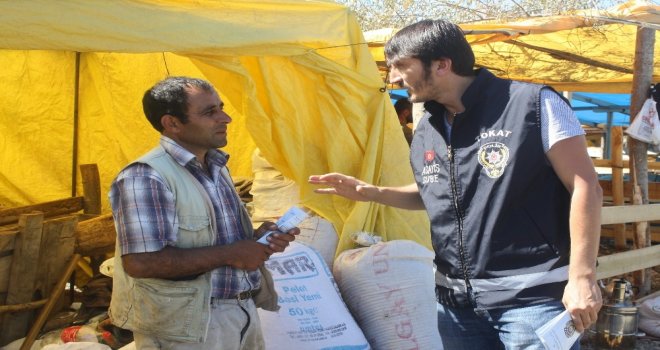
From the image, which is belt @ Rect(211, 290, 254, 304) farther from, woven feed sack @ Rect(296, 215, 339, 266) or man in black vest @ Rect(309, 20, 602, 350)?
woven feed sack @ Rect(296, 215, 339, 266)

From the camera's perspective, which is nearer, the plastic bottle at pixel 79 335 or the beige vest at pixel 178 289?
the beige vest at pixel 178 289

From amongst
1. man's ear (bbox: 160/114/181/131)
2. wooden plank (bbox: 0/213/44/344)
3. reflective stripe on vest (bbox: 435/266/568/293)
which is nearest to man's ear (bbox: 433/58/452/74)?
reflective stripe on vest (bbox: 435/266/568/293)

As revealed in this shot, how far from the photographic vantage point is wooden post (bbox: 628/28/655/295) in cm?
677

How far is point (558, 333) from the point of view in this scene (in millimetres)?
2031

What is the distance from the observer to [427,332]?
4164mm

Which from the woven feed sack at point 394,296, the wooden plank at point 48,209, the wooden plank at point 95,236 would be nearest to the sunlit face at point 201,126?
the woven feed sack at point 394,296

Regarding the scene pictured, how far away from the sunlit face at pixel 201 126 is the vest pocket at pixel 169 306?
57 cm

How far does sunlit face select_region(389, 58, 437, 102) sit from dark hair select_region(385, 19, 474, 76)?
0.02 metres

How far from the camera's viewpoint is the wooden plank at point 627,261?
612 centimetres

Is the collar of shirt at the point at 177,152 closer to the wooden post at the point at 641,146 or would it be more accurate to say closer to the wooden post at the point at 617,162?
the wooden post at the point at 641,146

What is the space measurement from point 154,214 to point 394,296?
1.95 m

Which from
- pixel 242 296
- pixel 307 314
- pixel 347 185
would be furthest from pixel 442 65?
pixel 307 314

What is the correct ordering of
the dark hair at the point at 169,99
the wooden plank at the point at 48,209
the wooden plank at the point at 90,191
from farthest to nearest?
1. the wooden plank at the point at 90,191
2. the wooden plank at the point at 48,209
3. the dark hair at the point at 169,99

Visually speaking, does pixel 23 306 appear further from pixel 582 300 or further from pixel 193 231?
pixel 582 300
